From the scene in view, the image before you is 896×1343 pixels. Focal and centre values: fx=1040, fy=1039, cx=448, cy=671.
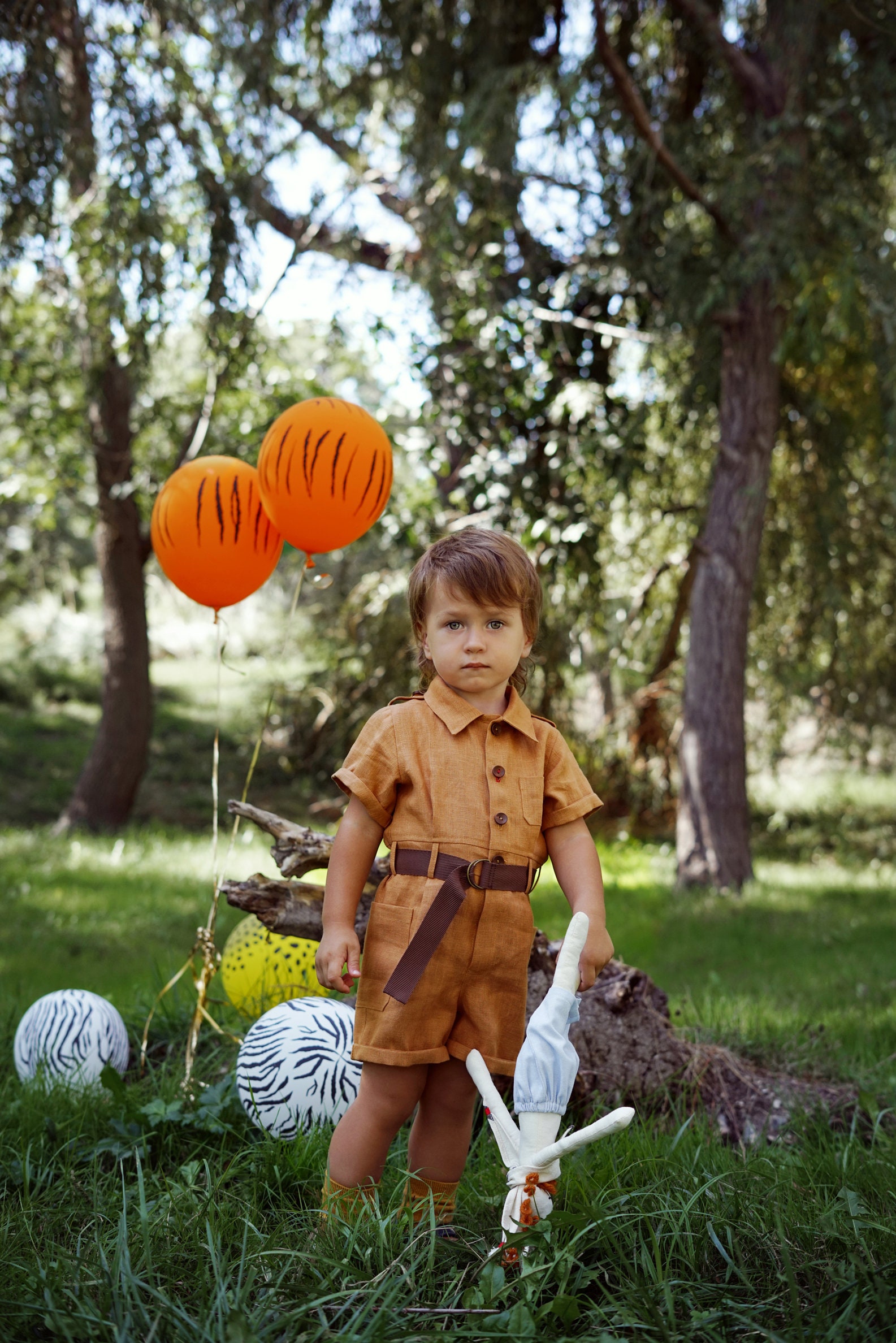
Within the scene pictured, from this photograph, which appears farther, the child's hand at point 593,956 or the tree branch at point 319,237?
the tree branch at point 319,237

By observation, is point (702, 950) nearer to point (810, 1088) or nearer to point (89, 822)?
point (810, 1088)

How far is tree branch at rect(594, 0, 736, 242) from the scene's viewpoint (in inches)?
237

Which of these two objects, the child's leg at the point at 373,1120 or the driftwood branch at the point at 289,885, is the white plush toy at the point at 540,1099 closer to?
the child's leg at the point at 373,1120

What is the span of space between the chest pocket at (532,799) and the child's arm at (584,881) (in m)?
0.07

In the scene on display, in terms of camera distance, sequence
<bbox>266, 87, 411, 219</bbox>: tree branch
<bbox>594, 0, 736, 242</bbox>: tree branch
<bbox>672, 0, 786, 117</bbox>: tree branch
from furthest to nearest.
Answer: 1. <bbox>266, 87, 411, 219</bbox>: tree branch
2. <bbox>672, 0, 786, 117</bbox>: tree branch
3. <bbox>594, 0, 736, 242</bbox>: tree branch

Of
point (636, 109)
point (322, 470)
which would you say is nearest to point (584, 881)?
point (322, 470)

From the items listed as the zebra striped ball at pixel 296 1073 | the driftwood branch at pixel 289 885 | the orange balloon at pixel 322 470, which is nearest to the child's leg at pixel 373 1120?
the zebra striped ball at pixel 296 1073

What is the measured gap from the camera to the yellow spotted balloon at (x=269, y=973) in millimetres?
3477

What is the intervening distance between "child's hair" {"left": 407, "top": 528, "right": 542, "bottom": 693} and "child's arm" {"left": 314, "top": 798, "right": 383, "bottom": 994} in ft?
1.37

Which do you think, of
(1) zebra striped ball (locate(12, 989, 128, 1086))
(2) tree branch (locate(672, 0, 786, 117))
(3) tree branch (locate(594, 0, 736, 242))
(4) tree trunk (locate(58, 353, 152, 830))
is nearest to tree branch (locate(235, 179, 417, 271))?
(4) tree trunk (locate(58, 353, 152, 830))

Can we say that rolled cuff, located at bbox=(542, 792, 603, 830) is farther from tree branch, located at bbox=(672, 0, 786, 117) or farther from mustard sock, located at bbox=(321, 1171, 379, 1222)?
tree branch, located at bbox=(672, 0, 786, 117)

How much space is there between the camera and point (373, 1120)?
6.85 ft

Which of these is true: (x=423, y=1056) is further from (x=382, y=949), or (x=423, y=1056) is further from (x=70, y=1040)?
(x=70, y=1040)

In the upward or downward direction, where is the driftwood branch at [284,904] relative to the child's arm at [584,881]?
downward
